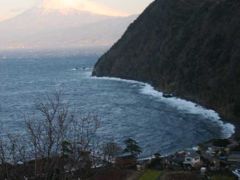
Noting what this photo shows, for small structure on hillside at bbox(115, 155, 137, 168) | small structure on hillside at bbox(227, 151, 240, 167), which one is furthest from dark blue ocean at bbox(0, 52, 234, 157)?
small structure on hillside at bbox(227, 151, 240, 167)

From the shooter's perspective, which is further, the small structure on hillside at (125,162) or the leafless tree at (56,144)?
the small structure on hillside at (125,162)

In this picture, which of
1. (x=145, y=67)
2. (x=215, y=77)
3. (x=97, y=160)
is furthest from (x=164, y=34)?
(x=97, y=160)

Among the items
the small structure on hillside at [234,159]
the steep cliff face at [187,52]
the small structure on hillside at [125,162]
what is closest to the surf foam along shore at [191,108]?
the steep cliff face at [187,52]

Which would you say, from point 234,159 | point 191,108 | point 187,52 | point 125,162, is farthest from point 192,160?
point 187,52

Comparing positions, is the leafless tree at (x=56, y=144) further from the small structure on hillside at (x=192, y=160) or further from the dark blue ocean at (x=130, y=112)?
the dark blue ocean at (x=130, y=112)

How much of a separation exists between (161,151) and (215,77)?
31.6 m

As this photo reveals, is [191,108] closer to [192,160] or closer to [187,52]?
[187,52]

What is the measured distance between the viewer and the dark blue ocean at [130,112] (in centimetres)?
→ 6075

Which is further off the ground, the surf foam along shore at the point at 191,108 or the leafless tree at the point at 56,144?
the leafless tree at the point at 56,144

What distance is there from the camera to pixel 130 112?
79.4 meters

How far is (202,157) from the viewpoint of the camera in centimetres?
4722

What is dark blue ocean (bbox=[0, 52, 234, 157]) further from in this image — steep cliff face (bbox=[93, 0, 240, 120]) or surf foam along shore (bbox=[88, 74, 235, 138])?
steep cliff face (bbox=[93, 0, 240, 120])

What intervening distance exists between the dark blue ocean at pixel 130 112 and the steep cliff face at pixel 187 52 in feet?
9.56

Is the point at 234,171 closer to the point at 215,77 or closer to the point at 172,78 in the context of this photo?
the point at 215,77
